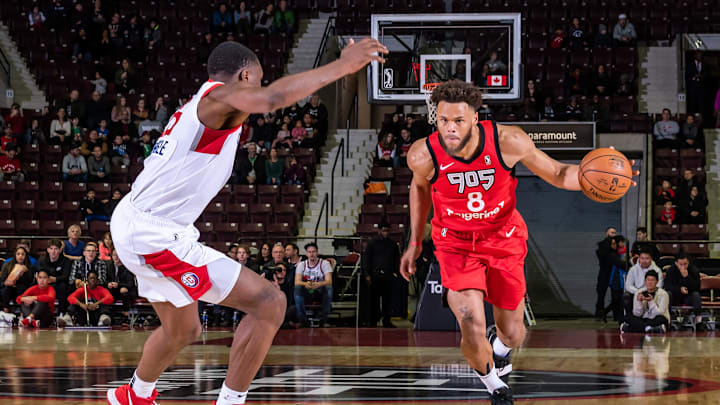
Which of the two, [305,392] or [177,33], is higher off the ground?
[177,33]

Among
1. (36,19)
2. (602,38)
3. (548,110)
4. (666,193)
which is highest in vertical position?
(36,19)

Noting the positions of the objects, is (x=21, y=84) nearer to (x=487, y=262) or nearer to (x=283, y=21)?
(x=283, y=21)

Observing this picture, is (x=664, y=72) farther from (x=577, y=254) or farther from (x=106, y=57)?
(x=106, y=57)

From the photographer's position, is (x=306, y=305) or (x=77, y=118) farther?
(x=77, y=118)

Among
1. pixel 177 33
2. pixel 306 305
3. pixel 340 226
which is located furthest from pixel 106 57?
pixel 306 305

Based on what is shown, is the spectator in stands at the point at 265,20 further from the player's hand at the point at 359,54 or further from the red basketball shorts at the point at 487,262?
the player's hand at the point at 359,54

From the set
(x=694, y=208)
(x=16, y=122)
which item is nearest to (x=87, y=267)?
Answer: (x=16, y=122)

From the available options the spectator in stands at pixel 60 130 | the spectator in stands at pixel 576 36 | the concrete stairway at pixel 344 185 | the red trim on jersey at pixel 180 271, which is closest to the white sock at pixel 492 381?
the red trim on jersey at pixel 180 271

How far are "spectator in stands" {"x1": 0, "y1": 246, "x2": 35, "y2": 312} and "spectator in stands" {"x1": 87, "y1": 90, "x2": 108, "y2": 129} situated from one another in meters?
5.69

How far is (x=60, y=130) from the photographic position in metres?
18.8

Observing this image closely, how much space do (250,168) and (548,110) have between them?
234 inches

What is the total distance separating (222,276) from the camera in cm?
439

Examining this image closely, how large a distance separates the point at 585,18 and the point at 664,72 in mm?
2302

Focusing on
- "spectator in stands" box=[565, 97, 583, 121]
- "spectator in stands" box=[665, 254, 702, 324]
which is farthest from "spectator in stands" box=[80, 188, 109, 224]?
"spectator in stands" box=[665, 254, 702, 324]
